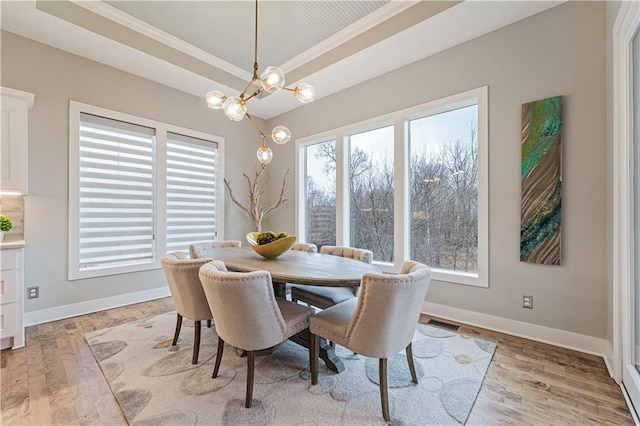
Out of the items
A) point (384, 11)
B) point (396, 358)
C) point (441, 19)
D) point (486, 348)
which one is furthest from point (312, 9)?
point (486, 348)

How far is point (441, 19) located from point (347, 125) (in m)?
1.71

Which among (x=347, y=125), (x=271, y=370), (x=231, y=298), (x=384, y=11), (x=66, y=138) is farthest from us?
(x=347, y=125)

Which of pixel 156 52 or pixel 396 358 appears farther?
pixel 156 52

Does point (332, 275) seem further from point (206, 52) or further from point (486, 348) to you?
point (206, 52)

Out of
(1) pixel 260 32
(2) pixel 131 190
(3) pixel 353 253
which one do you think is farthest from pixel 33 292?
(1) pixel 260 32

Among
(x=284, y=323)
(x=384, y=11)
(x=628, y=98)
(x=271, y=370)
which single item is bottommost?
(x=271, y=370)

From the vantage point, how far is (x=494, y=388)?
188cm

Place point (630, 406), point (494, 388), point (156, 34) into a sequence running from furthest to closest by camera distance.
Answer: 1. point (156, 34)
2. point (494, 388)
3. point (630, 406)

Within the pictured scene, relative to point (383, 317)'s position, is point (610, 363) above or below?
below

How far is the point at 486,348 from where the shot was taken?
241cm

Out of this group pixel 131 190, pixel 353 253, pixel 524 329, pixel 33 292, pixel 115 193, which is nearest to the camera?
pixel 524 329

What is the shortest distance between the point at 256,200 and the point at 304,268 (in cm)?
299

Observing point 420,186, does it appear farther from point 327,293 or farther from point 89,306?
point 89,306

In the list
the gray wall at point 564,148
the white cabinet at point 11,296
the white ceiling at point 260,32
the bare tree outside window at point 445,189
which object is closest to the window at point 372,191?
the bare tree outside window at point 445,189
